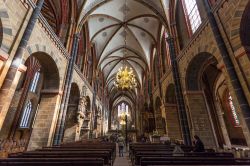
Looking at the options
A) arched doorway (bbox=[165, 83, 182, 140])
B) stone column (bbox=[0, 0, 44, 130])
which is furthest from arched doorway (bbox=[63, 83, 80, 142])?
arched doorway (bbox=[165, 83, 182, 140])

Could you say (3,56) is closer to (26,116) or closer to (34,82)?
(34,82)

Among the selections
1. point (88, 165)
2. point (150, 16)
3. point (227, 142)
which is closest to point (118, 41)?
point (150, 16)

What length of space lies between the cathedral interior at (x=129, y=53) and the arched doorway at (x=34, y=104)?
60 mm

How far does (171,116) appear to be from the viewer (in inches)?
525

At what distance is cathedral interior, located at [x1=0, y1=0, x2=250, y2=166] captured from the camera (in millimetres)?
5320

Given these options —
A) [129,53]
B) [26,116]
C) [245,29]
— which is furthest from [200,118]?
[26,116]

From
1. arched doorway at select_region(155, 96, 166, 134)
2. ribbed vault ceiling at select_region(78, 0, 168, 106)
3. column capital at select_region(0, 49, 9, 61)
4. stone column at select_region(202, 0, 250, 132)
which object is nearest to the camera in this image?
column capital at select_region(0, 49, 9, 61)

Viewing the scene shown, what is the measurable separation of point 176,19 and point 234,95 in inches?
343

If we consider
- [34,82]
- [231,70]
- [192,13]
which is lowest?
[231,70]

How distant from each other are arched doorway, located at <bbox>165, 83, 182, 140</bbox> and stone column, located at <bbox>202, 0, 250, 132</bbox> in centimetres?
668

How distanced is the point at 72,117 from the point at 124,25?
39.1 feet

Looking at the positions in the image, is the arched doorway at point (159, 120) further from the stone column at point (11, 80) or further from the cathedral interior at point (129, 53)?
the stone column at point (11, 80)

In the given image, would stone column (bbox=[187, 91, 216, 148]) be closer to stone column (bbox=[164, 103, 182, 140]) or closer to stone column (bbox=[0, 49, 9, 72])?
stone column (bbox=[164, 103, 182, 140])

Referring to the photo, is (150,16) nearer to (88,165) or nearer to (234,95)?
(234,95)
